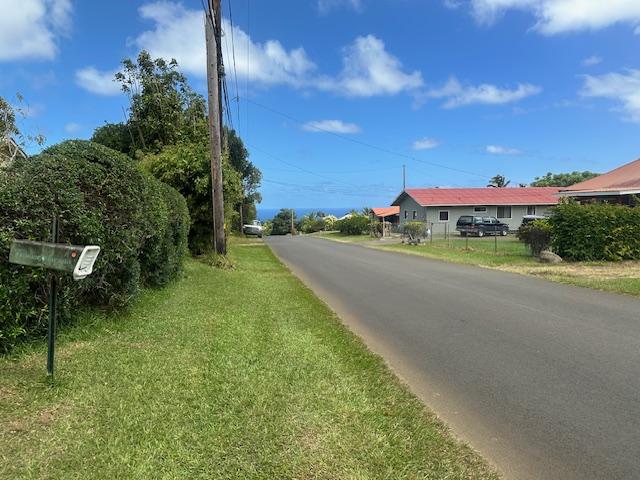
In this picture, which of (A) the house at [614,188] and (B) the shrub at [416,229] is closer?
(A) the house at [614,188]

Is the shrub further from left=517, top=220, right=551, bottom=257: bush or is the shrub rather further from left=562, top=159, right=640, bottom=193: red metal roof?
left=517, top=220, right=551, bottom=257: bush

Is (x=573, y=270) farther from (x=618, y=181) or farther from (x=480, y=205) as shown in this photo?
(x=480, y=205)

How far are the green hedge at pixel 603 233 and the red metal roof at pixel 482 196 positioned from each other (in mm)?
31688

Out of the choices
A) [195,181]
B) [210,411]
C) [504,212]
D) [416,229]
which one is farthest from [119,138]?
[504,212]

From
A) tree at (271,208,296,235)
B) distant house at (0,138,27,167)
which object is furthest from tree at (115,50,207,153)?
tree at (271,208,296,235)

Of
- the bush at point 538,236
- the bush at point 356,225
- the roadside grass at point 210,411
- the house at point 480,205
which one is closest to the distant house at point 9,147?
the roadside grass at point 210,411

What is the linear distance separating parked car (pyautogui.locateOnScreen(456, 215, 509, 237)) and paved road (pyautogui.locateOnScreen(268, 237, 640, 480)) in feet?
103

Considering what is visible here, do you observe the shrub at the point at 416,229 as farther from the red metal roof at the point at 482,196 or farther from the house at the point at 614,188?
the red metal roof at the point at 482,196

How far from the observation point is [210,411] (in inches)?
182

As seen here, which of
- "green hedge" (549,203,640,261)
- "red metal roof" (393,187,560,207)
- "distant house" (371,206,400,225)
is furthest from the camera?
"distant house" (371,206,400,225)

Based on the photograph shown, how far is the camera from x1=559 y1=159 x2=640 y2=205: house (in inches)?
1125

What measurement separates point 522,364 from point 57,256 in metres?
5.19

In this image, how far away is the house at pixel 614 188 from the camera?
28.6 meters

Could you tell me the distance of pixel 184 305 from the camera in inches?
368
